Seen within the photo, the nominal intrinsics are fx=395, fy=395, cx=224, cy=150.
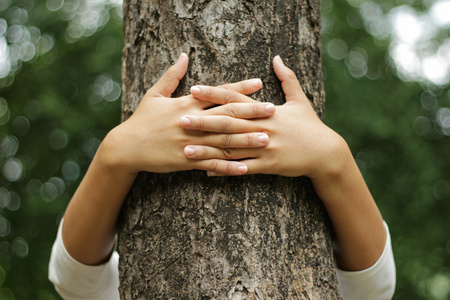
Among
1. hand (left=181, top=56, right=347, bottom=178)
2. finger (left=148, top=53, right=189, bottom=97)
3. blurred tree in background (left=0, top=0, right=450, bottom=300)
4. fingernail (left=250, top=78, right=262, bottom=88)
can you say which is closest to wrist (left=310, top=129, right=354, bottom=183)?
hand (left=181, top=56, right=347, bottom=178)

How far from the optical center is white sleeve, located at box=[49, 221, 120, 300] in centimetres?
161

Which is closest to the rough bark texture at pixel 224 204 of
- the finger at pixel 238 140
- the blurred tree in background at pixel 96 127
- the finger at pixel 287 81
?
the finger at pixel 287 81

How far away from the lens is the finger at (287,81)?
1.36 m

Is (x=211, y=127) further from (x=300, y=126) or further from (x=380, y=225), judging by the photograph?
(x=380, y=225)

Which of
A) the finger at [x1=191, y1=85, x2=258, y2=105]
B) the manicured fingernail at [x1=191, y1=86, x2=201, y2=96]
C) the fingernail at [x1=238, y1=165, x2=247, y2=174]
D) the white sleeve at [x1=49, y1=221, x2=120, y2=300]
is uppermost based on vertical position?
the manicured fingernail at [x1=191, y1=86, x2=201, y2=96]

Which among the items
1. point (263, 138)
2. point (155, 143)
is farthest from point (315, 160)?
point (155, 143)

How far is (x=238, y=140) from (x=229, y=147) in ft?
0.13

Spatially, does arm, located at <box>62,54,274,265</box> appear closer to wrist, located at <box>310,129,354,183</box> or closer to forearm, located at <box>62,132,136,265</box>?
forearm, located at <box>62,132,136,265</box>

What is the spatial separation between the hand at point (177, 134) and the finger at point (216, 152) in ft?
0.05

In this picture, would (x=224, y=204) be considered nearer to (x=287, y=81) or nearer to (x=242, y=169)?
(x=242, y=169)

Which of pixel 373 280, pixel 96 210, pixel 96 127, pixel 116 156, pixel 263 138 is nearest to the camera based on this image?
pixel 263 138

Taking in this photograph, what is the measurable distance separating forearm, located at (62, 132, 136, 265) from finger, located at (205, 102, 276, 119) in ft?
1.24

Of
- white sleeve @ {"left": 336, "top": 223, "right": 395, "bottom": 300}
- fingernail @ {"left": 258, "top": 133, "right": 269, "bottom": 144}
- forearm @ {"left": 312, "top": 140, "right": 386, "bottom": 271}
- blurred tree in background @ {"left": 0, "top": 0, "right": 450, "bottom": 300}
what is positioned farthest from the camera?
blurred tree in background @ {"left": 0, "top": 0, "right": 450, "bottom": 300}

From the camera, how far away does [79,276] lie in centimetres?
165
